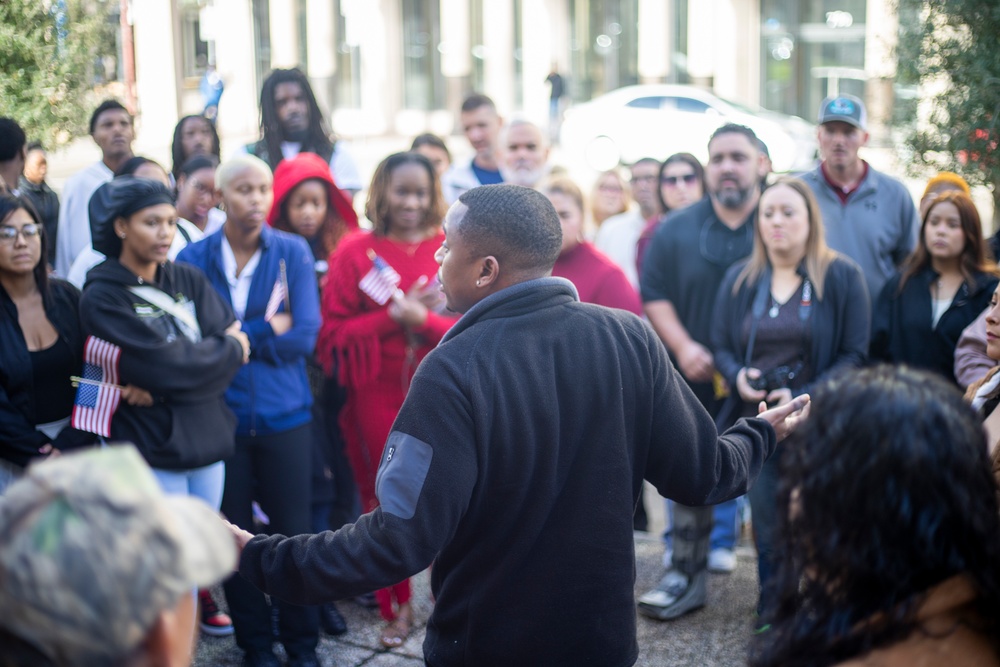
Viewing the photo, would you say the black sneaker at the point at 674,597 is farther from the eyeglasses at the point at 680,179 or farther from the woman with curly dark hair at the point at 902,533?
the woman with curly dark hair at the point at 902,533

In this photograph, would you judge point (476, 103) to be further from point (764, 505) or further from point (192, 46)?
point (192, 46)

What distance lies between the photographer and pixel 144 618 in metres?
1.35

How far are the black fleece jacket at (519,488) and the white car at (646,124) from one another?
62.4 ft

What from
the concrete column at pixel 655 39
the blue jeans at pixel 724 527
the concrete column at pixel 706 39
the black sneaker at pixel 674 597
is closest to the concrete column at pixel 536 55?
the concrete column at pixel 655 39

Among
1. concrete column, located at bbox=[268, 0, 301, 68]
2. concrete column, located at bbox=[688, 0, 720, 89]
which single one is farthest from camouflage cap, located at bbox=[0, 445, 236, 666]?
concrete column, located at bbox=[268, 0, 301, 68]

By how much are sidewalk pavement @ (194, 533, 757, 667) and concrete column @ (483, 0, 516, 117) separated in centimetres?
2604

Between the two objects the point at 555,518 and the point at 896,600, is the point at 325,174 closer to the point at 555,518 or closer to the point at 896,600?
the point at 555,518

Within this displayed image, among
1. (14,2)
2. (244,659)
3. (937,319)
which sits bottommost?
(244,659)

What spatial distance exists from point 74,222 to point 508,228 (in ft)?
13.4

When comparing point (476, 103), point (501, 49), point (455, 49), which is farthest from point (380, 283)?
point (455, 49)

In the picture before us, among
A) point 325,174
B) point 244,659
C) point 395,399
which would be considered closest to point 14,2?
point 325,174

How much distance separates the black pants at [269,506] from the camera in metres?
4.48

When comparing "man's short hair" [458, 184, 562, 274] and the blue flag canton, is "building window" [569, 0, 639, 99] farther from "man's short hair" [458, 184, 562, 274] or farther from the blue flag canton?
"man's short hair" [458, 184, 562, 274]

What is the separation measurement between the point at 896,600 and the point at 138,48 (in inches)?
1082
